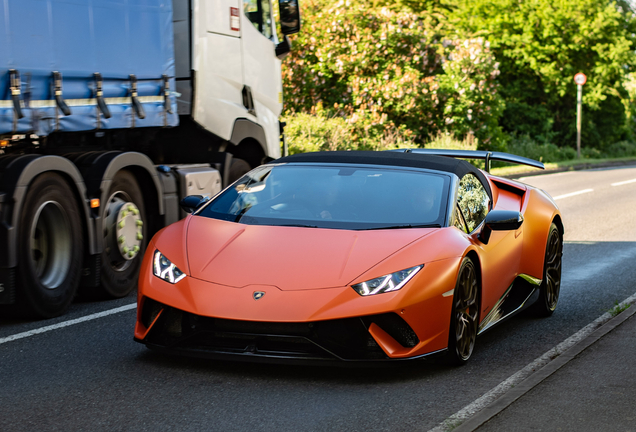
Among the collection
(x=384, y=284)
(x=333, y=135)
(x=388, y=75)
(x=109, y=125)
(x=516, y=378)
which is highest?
(x=109, y=125)

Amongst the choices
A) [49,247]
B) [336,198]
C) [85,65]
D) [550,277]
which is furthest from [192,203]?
[550,277]

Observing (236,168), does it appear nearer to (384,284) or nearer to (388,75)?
(384,284)

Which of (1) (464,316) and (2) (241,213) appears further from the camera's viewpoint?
(2) (241,213)

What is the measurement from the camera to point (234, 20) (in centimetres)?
1072

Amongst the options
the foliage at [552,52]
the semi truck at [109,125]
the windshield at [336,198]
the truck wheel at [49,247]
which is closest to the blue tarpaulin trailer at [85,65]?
the semi truck at [109,125]

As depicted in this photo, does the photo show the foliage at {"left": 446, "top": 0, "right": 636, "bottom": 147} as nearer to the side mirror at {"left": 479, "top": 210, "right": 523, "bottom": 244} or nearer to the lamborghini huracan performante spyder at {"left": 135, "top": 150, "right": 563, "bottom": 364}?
Answer: the lamborghini huracan performante spyder at {"left": 135, "top": 150, "right": 563, "bottom": 364}

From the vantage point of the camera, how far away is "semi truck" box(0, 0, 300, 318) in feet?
22.6

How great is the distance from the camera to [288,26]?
1181 centimetres

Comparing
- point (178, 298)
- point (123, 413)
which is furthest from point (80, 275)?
point (123, 413)

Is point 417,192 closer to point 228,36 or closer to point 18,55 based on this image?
point 18,55

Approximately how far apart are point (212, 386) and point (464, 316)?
1583 millimetres

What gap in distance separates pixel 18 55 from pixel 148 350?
104 inches

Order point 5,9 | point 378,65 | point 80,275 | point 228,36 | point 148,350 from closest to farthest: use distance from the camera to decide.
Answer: point 148,350 → point 5,9 → point 80,275 → point 228,36 → point 378,65

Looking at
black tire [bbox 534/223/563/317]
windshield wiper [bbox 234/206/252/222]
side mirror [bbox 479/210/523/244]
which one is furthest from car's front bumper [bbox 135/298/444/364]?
black tire [bbox 534/223/563/317]
